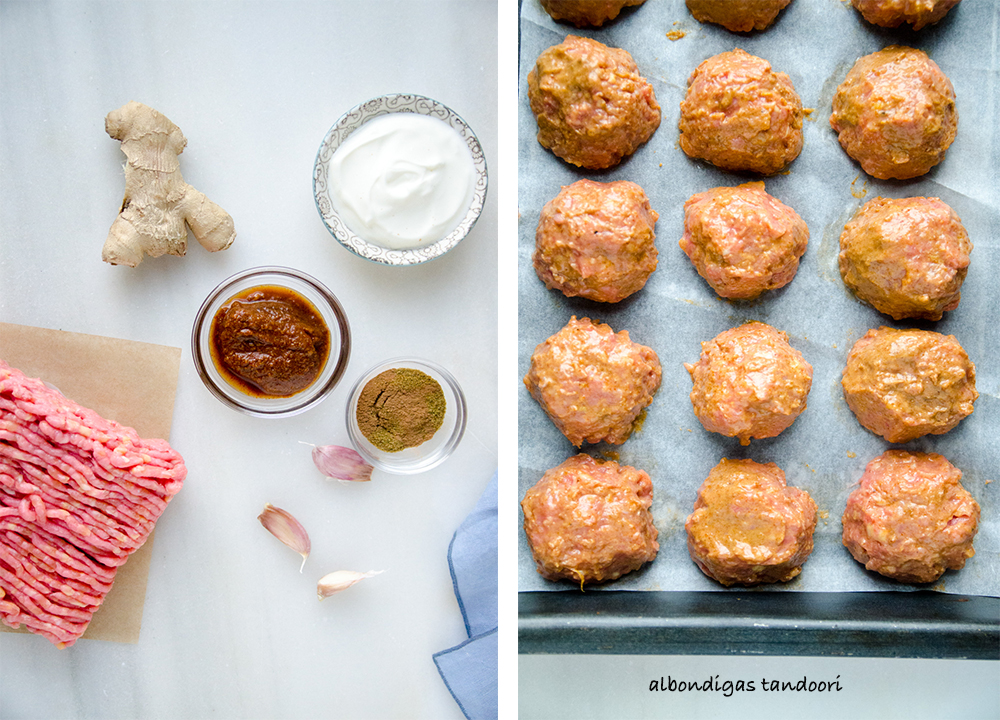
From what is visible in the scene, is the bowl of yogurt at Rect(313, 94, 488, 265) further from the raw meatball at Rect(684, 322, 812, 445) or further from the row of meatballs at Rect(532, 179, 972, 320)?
the raw meatball at Rect(684, 322, 812, 445)

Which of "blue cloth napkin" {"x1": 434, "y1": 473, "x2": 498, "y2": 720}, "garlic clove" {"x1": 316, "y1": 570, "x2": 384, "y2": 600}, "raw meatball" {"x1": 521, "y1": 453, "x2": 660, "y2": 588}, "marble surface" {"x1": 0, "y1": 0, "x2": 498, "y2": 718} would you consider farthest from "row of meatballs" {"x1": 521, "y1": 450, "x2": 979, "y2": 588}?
"garlic clove" {"x1": 316, "y1": 570, "x2": 384, "y2": 600}

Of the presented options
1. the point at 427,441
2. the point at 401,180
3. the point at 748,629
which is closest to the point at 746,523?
the point at 748,629

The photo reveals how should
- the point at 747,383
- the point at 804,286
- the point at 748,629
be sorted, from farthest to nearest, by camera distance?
1. the point at 804,286
2. the point at 747,383
3. the point at 748,629

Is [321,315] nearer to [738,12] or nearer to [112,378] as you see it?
[112,378]

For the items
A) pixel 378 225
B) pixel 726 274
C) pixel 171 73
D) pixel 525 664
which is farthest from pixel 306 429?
pixel 726 274

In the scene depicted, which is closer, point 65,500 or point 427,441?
point 65,500

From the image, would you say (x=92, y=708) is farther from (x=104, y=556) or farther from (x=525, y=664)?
(x=525, y=664)
